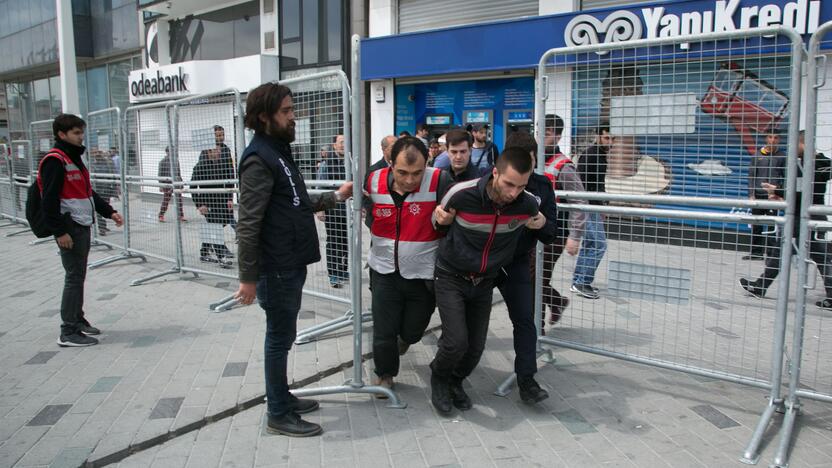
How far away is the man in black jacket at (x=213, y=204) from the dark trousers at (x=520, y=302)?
3.93 m

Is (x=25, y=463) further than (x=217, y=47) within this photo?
No

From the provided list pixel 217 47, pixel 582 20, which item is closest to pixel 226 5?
pixel 217 47

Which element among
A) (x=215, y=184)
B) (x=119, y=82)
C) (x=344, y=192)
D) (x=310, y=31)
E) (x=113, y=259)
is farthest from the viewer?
(x=119, y=82)

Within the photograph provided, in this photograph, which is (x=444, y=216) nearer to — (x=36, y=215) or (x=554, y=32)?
(x=36, y=215)

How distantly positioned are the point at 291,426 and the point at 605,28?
8828 mm

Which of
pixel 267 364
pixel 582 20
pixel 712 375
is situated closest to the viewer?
pixel 267 364

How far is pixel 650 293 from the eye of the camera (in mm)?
4086

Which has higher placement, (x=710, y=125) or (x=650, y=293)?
(x=710, y=125)

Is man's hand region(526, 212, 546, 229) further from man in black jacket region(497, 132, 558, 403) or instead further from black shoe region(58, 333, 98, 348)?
black shoe region(58, 333, 98, 348)

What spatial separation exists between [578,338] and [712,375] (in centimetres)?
149

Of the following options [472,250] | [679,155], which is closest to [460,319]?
[472,250]

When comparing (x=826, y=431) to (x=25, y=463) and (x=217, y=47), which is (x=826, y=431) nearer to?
(x=25, y=463)

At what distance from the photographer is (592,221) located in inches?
181

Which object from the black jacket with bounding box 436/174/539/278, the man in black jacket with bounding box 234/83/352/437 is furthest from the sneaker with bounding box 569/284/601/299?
the man in black jacket with bounding box 234/83/352/437
